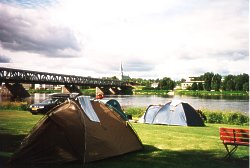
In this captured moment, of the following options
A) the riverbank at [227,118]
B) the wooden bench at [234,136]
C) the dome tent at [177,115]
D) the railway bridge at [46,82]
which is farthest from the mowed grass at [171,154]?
the railway bridge at [46,82]

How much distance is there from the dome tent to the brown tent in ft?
33.8

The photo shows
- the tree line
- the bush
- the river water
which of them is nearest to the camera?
the bush

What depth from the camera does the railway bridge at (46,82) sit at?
74.4m

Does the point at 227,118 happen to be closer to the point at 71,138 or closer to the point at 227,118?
the point at 227,118

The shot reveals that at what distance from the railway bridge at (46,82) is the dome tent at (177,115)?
2084 inches

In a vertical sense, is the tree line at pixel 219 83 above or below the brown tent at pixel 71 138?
above

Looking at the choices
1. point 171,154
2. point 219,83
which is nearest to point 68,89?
point 219,83

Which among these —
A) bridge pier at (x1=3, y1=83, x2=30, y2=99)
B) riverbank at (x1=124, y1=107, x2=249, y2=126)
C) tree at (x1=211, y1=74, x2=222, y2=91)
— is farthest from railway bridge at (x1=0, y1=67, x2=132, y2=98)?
riverbank at (x1=124, y1=107, x2=249, y2=126)

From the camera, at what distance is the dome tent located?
65.6ft

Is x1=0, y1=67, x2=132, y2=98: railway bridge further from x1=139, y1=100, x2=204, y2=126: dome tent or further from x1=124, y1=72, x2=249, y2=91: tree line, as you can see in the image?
x1=139, y1=100, x2=204, y2=126: dome tent

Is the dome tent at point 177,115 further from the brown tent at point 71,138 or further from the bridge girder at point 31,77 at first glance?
the bridge girder at point 31,77

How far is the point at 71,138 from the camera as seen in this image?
9.52m

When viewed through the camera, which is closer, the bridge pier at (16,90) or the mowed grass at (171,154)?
the mowed grass at (171,154)

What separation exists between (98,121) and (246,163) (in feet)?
15.7
